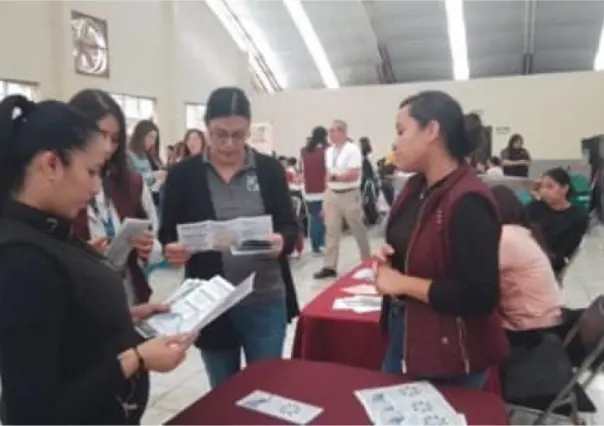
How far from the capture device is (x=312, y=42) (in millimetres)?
12906

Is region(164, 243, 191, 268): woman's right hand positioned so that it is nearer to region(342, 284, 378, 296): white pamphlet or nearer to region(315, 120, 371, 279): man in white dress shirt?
region(342, 284, 378, 296): white pamphlet

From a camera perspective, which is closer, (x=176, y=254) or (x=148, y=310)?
(x=148, y=310)

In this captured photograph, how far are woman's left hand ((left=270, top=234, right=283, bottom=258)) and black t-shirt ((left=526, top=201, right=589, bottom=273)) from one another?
2141 millimetres

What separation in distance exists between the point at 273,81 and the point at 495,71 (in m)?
4.82

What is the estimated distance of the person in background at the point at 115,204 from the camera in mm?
1827

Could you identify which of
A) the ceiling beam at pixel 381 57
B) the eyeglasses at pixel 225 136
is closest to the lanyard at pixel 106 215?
the eyeglasses at pixel 225 136

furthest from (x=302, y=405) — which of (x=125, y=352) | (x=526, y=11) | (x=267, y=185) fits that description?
(x=526, y=11)

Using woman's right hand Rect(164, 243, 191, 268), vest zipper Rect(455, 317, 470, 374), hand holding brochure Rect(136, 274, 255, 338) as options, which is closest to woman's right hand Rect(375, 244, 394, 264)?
vest zipper Rect(455, 317, 470, 374)

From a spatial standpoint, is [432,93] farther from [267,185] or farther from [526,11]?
[526,11]

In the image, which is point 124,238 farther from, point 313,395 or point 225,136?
point 313,395

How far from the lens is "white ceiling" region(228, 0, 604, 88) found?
11.3 m

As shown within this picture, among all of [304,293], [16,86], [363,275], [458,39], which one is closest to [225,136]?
[363,275]

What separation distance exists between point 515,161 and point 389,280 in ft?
28.6

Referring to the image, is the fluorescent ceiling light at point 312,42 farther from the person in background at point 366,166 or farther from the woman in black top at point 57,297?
the woman in black top at point 57,297
